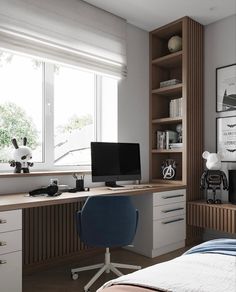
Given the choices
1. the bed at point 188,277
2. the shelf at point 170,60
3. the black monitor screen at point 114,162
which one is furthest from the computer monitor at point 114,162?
the bed at point 188,277

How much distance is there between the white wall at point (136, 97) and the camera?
3420 millimetres

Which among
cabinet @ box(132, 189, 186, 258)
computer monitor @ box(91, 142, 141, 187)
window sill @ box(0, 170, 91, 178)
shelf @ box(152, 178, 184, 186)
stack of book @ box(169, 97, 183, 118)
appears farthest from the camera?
stack of book @ box(169, 97, 183, 118)

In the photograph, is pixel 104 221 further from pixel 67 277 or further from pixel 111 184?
pixel 111 184

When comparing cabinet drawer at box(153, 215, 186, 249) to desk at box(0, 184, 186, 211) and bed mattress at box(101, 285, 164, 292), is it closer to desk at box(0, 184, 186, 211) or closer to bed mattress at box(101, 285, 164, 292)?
desk at box(0, 184, 186, 211)

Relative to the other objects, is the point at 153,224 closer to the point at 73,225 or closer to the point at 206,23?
the point at 73,225

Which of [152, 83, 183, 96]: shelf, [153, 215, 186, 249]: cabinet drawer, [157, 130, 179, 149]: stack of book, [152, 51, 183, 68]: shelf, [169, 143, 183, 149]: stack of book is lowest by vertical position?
[153, 215, 186, 249]: cabinet drawer

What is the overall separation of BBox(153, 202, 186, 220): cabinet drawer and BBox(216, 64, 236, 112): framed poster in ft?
4.09

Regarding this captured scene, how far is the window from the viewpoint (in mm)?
2729

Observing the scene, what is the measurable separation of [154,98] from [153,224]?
165 cm

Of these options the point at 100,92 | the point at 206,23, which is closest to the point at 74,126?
the point at 100,92

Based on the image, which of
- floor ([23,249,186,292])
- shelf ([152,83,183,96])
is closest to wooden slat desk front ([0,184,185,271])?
floor ([23,249,186,292])

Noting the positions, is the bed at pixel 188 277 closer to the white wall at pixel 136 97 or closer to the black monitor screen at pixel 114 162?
the black monitor screen at pixel 114 162

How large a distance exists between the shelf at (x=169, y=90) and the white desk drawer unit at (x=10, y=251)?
2.35 meters

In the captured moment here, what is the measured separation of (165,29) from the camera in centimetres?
358
